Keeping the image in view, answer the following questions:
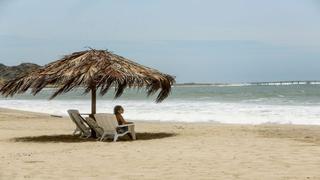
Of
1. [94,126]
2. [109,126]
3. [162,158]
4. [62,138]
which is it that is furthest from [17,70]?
[162,158]

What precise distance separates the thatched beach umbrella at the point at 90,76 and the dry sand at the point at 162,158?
995 mm

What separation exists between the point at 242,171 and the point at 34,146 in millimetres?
4204

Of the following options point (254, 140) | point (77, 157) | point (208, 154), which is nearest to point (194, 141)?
point (254, 140)

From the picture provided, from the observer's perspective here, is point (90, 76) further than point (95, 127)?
No

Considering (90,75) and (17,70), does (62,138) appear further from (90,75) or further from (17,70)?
(17,70)

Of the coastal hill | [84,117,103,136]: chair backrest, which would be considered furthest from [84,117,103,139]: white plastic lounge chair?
the coastal hill

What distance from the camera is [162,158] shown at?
7.13 m

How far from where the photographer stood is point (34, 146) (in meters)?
8.93

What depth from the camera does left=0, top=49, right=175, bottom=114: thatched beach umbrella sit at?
936 centimetres

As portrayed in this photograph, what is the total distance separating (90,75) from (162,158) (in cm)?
277

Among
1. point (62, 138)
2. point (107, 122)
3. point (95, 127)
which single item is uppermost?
point (107, 122)

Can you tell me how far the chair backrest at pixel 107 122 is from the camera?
9555 millimetres

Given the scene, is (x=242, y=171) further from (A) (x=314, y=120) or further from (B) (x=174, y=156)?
(A) (x=314, y=120)

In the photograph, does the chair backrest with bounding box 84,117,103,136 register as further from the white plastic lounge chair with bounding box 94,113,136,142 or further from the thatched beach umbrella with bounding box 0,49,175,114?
the thatched beach umbrella with bounding box 0,49,175,114
